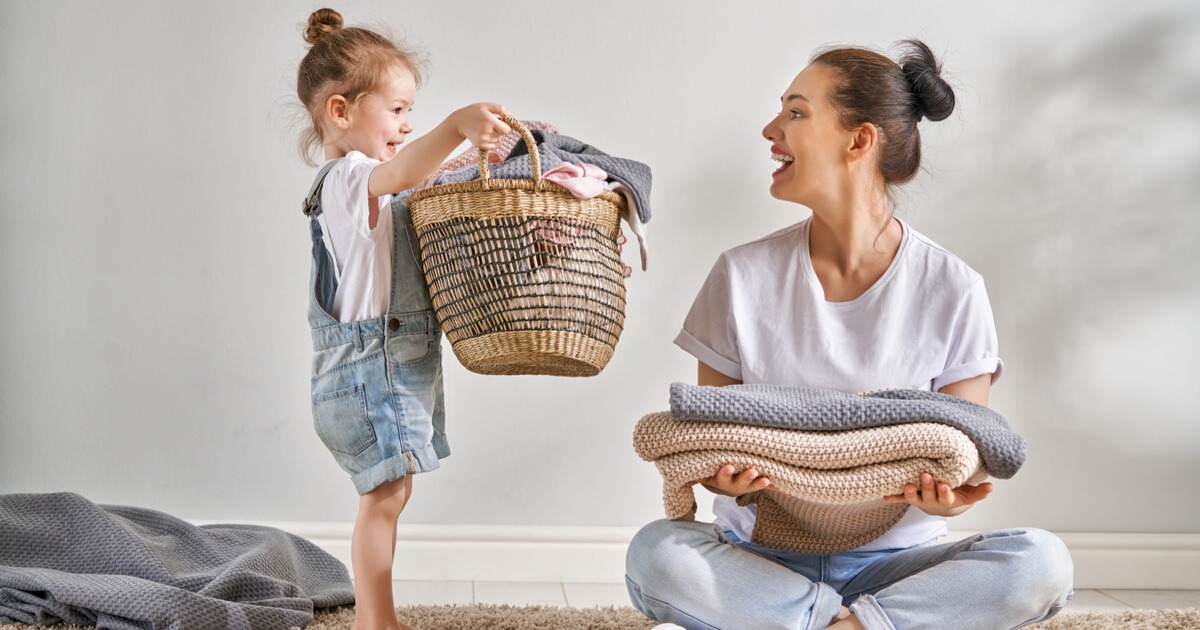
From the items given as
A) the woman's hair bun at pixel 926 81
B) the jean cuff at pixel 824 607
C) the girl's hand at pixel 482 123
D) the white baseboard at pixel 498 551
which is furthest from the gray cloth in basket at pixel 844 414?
the white baseboard at pixel 498 551

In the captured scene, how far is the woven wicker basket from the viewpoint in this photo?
1184 millimetres

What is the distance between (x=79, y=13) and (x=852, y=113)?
1597 millimetres

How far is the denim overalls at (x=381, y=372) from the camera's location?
51.4 inches

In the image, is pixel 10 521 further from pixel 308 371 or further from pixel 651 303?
pixel 651 303

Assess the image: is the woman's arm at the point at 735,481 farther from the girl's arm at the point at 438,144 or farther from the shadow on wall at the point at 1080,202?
the shadow on wall at the point at 1080,202

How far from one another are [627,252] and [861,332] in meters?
0.73

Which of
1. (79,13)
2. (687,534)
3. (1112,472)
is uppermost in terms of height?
(79,13)

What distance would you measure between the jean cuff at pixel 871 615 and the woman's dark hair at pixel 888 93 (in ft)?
2.14

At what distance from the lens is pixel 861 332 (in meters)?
1.37

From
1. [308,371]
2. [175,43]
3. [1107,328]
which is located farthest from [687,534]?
[175,43]

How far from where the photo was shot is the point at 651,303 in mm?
1997

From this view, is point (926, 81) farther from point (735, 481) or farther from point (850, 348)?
point (735, 481)

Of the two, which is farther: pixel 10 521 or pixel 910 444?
pixel 10 521

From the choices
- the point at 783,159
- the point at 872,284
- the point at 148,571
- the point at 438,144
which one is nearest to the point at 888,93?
the point at 783,159
